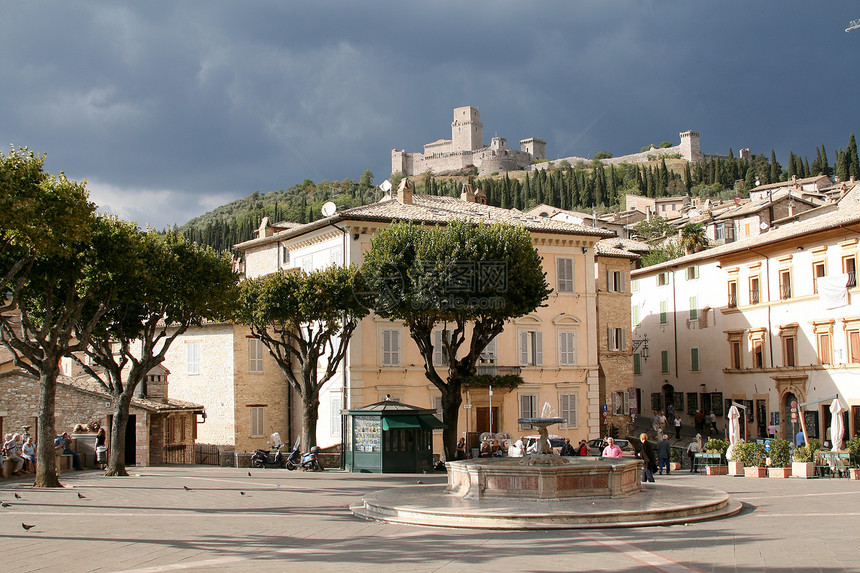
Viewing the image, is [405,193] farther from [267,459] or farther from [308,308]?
[267,459]

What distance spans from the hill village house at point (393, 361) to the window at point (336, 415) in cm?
8

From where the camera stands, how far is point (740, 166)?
156m

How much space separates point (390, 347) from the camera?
42.6 m

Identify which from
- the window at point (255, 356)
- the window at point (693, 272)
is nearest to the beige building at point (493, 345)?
the window at point (255, 356)

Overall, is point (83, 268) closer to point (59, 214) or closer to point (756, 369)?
point (59, 214)

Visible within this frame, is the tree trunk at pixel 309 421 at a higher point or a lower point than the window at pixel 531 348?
lower

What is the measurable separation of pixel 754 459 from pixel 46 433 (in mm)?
23393

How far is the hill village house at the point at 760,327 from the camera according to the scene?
141 feet

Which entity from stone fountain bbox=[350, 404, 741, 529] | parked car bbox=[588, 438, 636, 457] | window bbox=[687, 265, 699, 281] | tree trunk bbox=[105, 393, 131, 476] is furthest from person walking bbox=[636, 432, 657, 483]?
window bbox=[687, 265, 699, 281]

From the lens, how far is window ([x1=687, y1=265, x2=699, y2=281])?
56156 millimetres

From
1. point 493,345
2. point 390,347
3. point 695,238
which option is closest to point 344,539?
point 390,347

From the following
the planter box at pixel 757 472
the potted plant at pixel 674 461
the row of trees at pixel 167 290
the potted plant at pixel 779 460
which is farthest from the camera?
the potted plant at pixel 674 461

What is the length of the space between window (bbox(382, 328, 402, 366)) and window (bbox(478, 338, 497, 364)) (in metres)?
4.36

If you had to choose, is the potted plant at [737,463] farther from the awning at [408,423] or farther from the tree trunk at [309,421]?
the tree trunk at [309,421]
